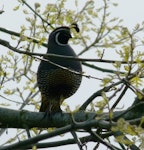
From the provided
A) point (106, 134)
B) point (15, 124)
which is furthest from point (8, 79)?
point (106, 134)

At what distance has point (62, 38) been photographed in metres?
6.22

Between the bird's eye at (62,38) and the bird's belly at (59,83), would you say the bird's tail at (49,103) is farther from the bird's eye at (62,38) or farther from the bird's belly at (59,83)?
the bird's eye at (62,38)

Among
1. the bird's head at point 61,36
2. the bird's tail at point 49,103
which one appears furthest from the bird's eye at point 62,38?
the bird's tail at point 49,103

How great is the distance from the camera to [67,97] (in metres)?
6.02

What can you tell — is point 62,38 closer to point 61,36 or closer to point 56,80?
point 61,36

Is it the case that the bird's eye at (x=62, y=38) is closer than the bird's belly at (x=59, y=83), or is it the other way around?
the bird's belly at (x=59, y=83)

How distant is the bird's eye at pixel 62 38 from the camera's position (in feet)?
20.2

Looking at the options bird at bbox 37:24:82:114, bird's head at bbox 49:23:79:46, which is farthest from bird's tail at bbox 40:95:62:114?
bird's head at bbox 49:23:79:46

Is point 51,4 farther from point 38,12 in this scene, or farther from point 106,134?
point 106,134

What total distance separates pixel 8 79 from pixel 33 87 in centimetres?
40

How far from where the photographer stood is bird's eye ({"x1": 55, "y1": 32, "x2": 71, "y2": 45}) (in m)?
6.15

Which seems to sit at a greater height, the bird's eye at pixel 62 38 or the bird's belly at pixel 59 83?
the bird's eye at pixel 62 38

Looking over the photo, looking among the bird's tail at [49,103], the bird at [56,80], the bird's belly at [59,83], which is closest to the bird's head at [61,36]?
the bird at [56,80]

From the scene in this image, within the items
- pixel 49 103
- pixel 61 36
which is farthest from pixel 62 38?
pixel 49 103
